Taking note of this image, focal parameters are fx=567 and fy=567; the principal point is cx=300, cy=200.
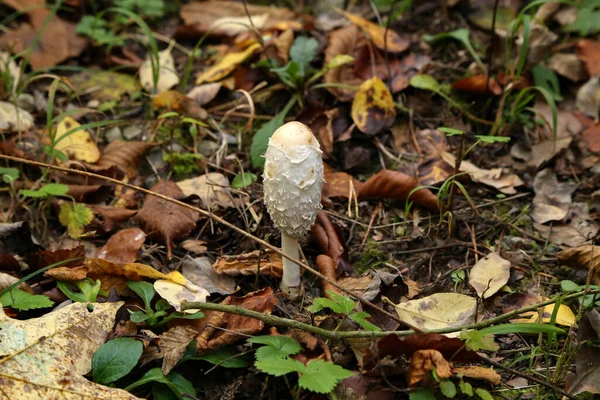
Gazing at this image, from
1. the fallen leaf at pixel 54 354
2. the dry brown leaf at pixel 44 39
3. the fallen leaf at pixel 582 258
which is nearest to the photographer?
the fallen leaf at pixel 54 354

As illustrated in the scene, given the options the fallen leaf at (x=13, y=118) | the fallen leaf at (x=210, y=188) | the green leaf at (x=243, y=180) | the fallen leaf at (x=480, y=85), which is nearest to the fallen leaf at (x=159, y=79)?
the fallen leaf at (x=13, y=118)

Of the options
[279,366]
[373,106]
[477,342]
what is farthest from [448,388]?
[373,106]

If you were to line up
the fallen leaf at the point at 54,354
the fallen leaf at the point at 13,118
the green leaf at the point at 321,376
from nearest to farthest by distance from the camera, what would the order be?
the green leaf at the point at 321,376 → the fallen leaf at the point at 54,354 → the fallen leaf at the point at 13,118

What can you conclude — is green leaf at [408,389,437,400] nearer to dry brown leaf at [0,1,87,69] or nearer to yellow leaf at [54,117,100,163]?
yellow leaf at [54,117,100,163]

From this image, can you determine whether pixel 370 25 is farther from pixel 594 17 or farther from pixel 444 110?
pixel 594 17

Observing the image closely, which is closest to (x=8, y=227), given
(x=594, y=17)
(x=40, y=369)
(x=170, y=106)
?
(x=40, y=369)

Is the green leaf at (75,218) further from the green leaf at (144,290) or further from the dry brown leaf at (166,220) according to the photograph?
the green leaf at (144,290)
